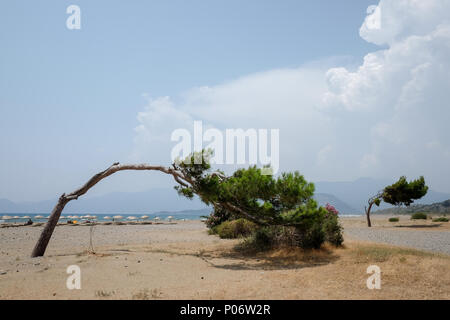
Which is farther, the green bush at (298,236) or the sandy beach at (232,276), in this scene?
the green bush at (298,236)

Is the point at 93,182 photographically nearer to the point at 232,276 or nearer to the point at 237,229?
the point at 232,276

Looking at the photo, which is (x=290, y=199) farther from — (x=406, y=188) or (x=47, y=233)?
(x=406, y=188)

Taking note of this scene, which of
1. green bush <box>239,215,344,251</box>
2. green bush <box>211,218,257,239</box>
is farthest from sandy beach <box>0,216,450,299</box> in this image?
green bush <box>211,218,257,239</box>

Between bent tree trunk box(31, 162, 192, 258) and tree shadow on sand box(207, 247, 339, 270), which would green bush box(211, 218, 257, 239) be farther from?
bent tree trunk box(31, 162, 192, 258)

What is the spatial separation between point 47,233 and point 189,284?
24.6ft

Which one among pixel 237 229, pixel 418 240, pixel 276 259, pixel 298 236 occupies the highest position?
pixel 298 236

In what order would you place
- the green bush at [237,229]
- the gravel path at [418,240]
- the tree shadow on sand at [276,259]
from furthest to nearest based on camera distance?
the green bush at [237,229] < the gravel path at [418,240] < the tree shadow on sand at [276,259]

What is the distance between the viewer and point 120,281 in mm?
7188

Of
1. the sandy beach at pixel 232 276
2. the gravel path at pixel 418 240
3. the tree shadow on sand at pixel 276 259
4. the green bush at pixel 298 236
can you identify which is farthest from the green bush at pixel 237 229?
the sandy beach at pixel 232 276

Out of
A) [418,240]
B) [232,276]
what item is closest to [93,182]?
→ [232,276]

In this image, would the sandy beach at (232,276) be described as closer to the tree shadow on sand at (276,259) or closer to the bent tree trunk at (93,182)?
the tree shadow on sand at (276,259)

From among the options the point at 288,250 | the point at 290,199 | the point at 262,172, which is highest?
the point at 262,172
